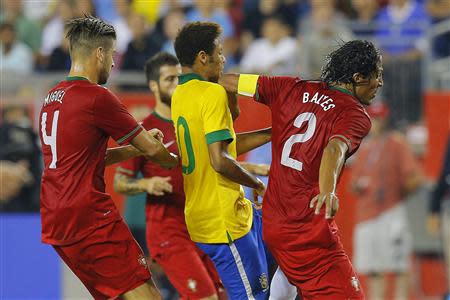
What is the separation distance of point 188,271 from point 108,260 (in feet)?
4.32

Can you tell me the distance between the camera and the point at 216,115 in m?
5.99

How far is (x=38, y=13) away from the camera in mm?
13984

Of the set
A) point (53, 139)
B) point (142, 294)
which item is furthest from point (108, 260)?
point (53, 139)

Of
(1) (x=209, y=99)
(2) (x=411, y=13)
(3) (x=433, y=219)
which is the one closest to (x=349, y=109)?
(1) (x=209, y=99)

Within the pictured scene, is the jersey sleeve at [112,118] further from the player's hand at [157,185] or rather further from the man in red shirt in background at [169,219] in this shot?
the man in red shirt in background at [169,219]

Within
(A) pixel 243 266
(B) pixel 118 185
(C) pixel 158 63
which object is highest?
(C) pixel 158 63

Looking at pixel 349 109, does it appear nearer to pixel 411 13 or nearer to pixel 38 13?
pixel 411 13

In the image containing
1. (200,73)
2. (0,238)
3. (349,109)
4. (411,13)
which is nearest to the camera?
(349,109)

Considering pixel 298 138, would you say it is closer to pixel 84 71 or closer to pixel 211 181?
pixel 211 181

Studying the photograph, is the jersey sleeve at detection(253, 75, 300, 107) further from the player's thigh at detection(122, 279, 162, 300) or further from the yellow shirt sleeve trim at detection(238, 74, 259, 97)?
the player's thigh at detection(122, 279, 162, 300)

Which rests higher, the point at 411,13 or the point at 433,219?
the point at 411,13

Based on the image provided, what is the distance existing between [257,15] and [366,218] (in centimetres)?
343

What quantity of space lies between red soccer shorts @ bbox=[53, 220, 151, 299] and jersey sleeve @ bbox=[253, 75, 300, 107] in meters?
1.16

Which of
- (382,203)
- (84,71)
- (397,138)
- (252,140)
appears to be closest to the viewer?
(84,71)
